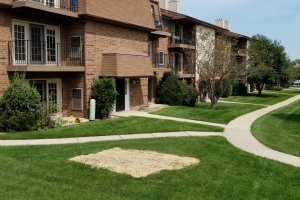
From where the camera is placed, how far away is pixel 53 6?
17.5 m

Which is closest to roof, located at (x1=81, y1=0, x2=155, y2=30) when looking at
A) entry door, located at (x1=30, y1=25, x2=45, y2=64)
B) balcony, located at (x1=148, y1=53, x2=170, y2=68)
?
entry door, located at (x1=30, y1=25, x2=45, y2=64)

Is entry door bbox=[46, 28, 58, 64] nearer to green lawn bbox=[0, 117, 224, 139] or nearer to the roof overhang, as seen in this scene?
the roof overhang

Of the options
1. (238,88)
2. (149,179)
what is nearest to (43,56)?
(149,179)

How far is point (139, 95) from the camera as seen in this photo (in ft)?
77.5

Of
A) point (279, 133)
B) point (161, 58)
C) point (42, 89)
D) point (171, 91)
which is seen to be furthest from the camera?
point (161, 58)

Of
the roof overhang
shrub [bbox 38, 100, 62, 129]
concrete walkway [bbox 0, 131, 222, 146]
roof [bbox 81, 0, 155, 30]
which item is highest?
roof [bbox 81, 0, 155, 30]

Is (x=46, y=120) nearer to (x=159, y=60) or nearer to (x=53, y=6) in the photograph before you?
(x=53, y=6)

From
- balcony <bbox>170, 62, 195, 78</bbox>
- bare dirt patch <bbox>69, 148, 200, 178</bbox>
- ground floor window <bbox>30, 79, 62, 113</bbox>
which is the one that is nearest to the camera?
bare dirt patch <bbox>69, 148, 200, 178</bbox>

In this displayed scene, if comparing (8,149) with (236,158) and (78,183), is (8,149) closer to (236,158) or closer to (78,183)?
(78,183)

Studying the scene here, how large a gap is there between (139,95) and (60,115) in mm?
6520

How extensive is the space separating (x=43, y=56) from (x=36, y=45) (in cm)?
64

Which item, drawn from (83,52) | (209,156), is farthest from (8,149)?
(83,52)

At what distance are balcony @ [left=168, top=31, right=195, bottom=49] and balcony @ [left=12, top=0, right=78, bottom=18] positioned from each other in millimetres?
13532

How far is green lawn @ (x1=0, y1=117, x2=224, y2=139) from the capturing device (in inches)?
529
